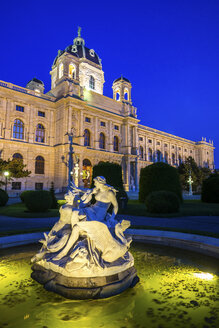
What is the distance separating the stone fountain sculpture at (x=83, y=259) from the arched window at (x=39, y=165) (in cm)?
2951

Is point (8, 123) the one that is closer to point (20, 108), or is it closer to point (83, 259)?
point (20, 108)

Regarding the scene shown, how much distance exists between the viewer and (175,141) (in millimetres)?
58594

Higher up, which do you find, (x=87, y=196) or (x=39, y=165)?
(x=39, y=165)

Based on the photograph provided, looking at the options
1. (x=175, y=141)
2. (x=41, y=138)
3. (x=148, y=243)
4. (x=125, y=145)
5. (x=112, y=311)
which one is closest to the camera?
(x=112, y=311)

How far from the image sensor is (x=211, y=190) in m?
18.5

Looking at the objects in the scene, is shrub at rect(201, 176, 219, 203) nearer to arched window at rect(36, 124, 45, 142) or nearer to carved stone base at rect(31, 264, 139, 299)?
carved stone base at rect(31, 264, 139, 299)

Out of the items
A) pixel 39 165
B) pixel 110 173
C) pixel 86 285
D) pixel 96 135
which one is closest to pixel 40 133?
pixel 39 165

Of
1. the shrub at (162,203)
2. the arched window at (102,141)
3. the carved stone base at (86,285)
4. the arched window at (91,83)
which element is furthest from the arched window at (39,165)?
the carved stone base at (86,285)

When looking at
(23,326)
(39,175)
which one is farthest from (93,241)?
(39,175)

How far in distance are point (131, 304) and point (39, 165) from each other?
102 feet

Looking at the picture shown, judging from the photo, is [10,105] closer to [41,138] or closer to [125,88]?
[41,138]

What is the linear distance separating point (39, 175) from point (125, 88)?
28.5 meters

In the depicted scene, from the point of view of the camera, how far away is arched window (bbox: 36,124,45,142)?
32250 millimetres

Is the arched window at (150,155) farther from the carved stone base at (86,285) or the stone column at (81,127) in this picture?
the carved stone base at (86,285)
